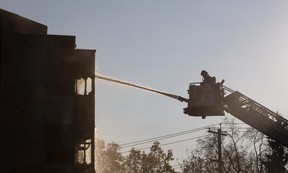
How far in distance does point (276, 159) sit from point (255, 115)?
33.0m

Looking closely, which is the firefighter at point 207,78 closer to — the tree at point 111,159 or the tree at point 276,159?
the tree at point 276,159

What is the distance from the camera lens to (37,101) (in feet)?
67.8

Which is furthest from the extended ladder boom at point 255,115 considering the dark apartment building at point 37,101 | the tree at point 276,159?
the tree at point 276,159

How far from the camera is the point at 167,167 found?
63.0 meters

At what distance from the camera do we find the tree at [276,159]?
5284 cm

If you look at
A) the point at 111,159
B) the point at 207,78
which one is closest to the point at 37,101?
the point at 207,78

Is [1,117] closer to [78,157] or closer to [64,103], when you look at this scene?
[64,103]

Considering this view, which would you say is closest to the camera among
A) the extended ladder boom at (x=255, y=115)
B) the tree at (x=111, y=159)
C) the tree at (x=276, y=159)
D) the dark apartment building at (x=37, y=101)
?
the dark apartment building at (x=37, y=101)

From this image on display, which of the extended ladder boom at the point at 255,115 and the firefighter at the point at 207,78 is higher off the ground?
the firefighter at the point at 207,78

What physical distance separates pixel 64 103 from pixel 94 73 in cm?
334

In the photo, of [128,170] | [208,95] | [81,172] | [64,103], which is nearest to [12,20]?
[64,103]

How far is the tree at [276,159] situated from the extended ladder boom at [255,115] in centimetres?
3203

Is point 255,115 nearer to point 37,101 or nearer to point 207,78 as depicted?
point 207,78

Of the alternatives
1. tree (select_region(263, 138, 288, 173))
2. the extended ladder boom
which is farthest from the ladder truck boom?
tree (select_region(263, 138, 288, 173))
